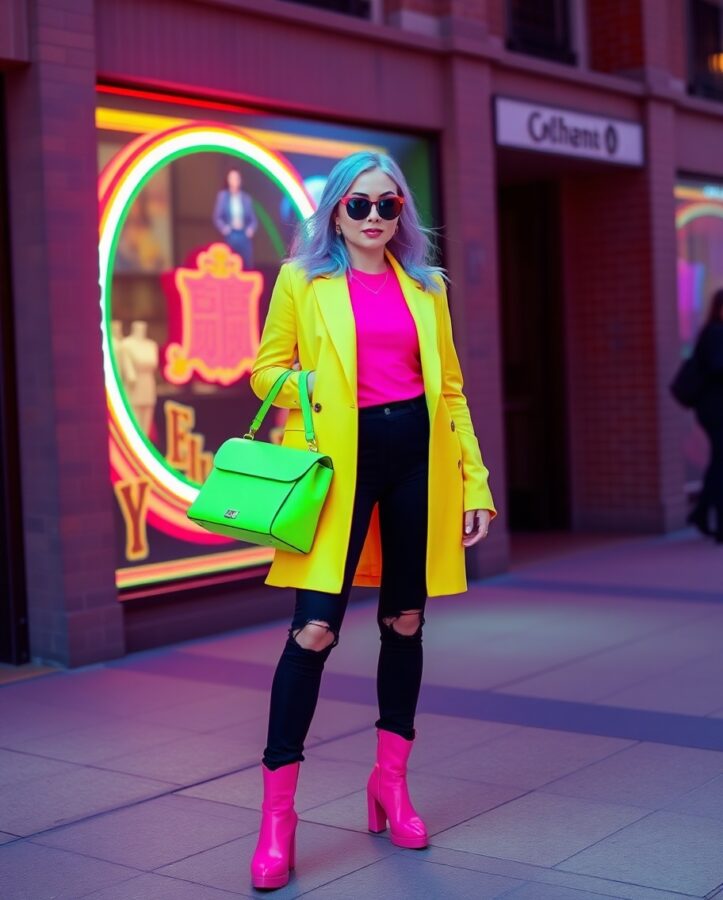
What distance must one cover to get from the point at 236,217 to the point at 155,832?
4.50 m

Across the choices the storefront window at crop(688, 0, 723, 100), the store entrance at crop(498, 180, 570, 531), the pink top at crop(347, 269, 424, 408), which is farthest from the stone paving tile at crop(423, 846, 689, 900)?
the storefront window at crop(688, 0, 723, 100)

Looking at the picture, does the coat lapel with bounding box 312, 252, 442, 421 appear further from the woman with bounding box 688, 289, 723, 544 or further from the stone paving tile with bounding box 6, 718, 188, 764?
the woman with bounding box 688, 289, 723, 544

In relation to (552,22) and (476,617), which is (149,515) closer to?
(476,617)

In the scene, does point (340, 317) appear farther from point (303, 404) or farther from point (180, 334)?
point (180, 334)

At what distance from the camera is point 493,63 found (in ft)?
31.6

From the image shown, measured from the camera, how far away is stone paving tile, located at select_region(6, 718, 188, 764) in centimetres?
539

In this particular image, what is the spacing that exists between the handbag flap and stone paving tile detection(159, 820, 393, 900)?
3.72ft

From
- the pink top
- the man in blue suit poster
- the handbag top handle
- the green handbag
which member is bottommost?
the green handbag

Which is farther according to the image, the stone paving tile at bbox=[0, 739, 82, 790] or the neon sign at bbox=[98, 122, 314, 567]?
the neon sign at bbox=[98, 122, 314, 567]

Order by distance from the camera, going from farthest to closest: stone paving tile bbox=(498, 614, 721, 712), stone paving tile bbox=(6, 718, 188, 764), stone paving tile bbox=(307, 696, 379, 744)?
stone paving tile bbox=(498, 614, 721, 712), stone paving tile bbox=(307, 696, 379, 744), stone paving tile bbox=(6, 718, 188, 764)

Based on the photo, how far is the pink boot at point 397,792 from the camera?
13.6 feet

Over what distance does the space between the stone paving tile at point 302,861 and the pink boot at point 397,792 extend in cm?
8

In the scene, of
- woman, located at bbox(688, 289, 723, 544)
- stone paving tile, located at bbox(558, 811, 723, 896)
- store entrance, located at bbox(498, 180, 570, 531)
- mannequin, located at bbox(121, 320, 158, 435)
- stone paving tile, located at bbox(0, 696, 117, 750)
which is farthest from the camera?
store entrance, located at bbox(498, 180, 570, 531)

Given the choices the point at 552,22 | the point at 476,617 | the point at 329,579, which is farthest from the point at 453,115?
the point at 329,579
